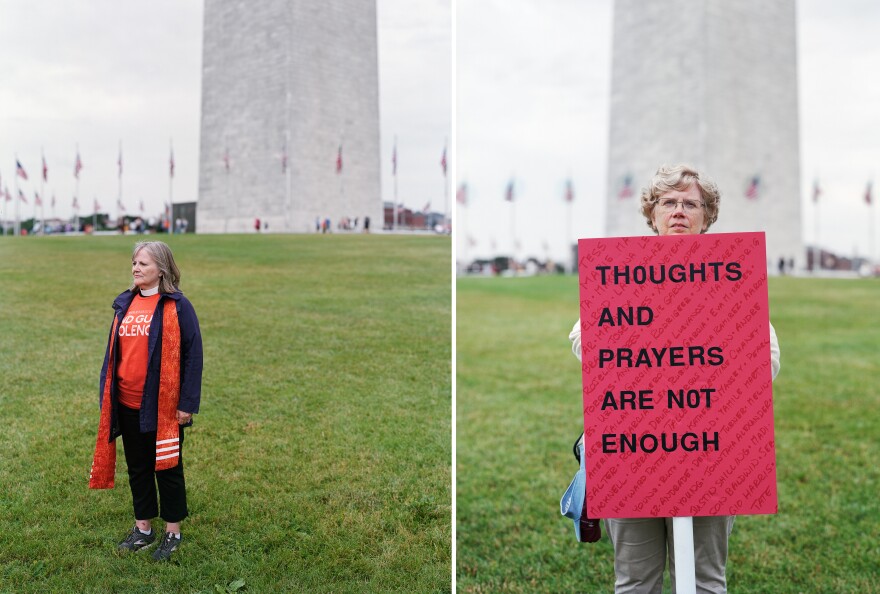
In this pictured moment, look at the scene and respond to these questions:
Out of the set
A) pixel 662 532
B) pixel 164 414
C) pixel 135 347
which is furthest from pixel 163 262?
pixel 662 532

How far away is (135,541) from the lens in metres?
3.47

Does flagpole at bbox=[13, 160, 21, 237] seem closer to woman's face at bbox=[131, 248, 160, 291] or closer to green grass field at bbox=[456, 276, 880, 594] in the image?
woman's face at bbox=[131, 248, 160, 291]

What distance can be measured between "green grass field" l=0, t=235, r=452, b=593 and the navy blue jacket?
0.56 metres

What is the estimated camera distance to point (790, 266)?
30.5 m

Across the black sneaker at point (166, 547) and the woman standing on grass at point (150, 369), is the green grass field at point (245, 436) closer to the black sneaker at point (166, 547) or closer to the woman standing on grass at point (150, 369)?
the black sneaker at point (166, 547)

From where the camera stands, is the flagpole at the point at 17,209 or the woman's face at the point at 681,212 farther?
the flagpole at the point at 17,209

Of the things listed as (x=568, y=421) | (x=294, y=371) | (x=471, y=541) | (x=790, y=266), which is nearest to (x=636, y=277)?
(x=294, y=371)

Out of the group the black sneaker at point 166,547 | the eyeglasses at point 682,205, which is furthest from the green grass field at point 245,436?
the eyeglasses at point 682,205

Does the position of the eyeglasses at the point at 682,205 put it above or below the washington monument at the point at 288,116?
below

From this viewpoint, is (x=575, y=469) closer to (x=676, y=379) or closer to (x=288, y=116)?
(x=288, y=116)

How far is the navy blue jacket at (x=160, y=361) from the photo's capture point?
3.23m

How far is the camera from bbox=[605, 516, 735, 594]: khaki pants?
2887mm

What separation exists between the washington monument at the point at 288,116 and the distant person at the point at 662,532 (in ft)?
7.76

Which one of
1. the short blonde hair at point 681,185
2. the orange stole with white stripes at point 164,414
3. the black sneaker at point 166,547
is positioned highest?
the short blonde hair at point 681,185
